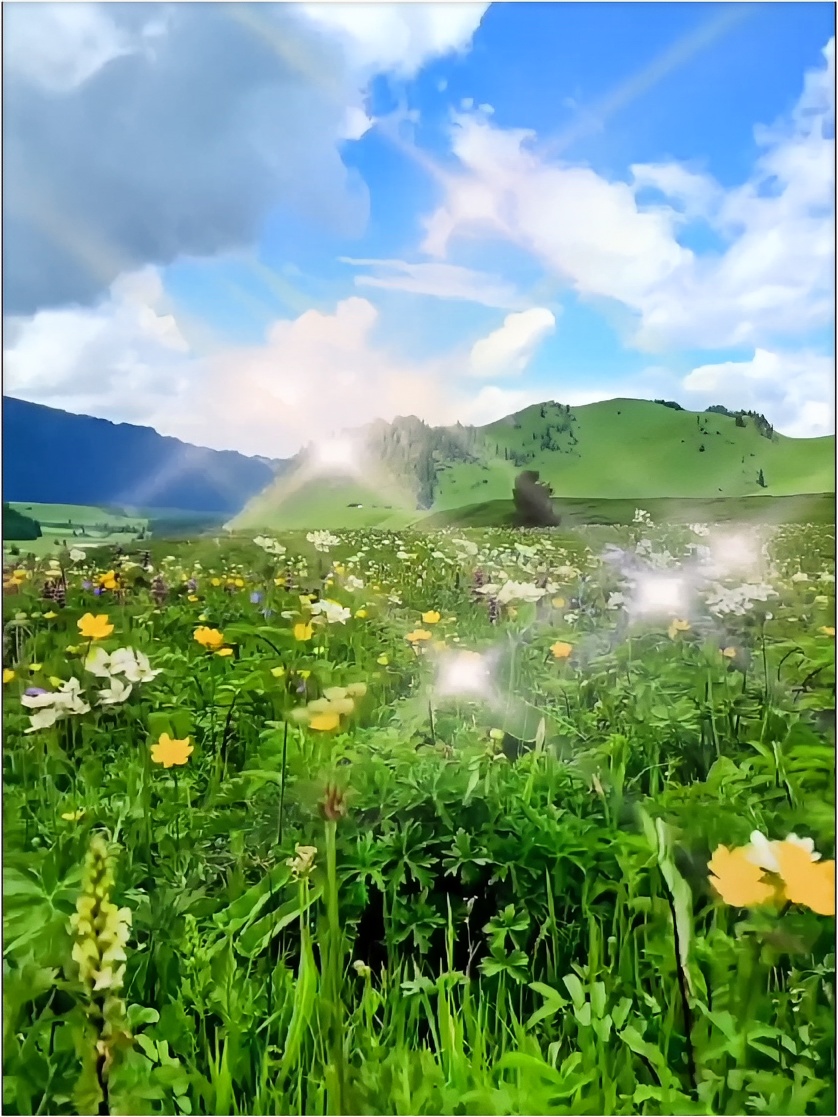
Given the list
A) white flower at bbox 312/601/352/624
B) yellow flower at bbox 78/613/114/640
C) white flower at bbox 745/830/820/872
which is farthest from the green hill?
white flower at bbox 745/830/820/872

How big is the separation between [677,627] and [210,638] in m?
0.61

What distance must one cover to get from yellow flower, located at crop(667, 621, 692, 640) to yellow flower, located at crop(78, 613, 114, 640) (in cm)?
74

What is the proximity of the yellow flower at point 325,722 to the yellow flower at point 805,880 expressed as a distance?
21.5 inches

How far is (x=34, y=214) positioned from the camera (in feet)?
3.32

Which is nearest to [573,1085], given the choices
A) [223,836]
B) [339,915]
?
[339,915]

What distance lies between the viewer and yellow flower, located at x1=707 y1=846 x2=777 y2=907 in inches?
35.7

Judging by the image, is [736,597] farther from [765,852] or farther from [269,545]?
[269,545]

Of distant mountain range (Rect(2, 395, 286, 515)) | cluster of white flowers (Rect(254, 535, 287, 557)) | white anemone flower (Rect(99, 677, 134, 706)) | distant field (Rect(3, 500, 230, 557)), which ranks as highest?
distant mountain range (Rect(2, 395, 286, 515))

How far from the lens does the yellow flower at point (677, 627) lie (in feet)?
3.33

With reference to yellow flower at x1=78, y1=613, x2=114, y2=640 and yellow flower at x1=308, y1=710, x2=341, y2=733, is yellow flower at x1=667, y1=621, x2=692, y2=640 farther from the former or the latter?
yellow flower at x1=78, y1=613, x2=114, y2=640

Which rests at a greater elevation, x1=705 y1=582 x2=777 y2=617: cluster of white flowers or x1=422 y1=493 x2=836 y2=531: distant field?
x1=422 y1=493 x2=836 y2=531: distant field

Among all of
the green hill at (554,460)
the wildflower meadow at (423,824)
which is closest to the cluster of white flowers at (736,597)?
the wildflower meadow at (423,824)

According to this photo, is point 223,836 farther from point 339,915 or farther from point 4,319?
point 4,319

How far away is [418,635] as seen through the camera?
3.34ft
